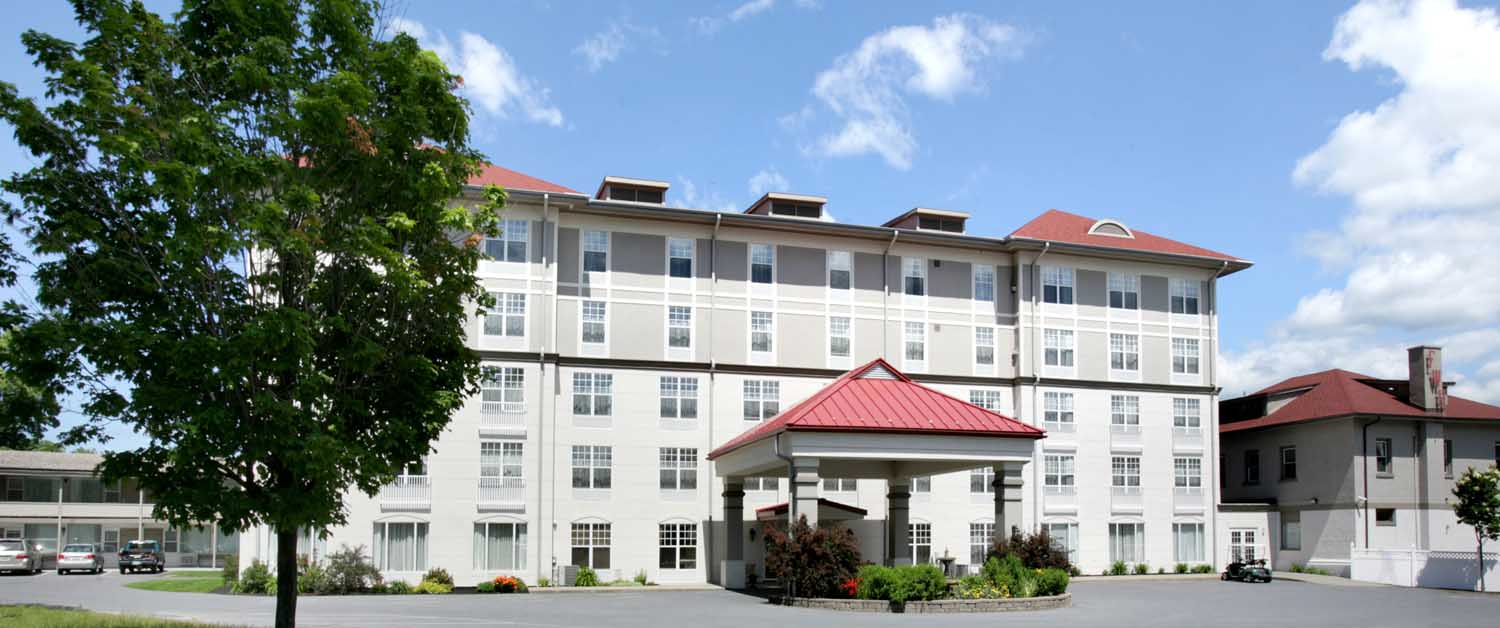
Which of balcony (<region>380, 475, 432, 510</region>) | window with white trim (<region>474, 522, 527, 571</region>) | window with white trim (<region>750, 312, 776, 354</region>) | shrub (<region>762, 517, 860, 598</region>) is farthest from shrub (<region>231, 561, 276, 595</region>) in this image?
window with white trim (<region>750, 312, 776, 354</region>)

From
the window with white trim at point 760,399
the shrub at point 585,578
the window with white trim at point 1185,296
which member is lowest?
the shrub at point 585,578

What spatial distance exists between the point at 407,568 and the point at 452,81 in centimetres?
2535

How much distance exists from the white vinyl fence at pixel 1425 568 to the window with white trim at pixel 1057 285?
14.6 m

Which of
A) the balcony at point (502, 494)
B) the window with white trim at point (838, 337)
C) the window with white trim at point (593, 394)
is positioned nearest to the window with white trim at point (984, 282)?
the window with white trim at point (838, 337)

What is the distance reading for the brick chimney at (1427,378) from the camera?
4981cm

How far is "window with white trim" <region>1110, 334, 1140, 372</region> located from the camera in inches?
1918

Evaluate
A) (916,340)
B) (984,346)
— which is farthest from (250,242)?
(984,346)

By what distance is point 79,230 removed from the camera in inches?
642

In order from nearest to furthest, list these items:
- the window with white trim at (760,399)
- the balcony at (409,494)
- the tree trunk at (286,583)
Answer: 1. the tree trunk at (286,583)
2. the balcony at (409,494)
3. the window with white trim at (760,399)

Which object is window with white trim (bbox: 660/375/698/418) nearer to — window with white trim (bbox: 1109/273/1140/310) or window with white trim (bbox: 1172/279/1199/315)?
window with white trim (bbox: 1109/273/1140/310)

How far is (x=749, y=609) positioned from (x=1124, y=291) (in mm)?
25668

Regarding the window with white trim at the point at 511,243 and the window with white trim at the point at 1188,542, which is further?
the window with white trim at the point at 1188,542

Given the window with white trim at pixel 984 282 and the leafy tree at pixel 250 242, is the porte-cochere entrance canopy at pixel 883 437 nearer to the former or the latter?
the window with white trim at pixel 984 282

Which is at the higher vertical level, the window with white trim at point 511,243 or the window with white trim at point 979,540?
the window with white trim at point 511,243
